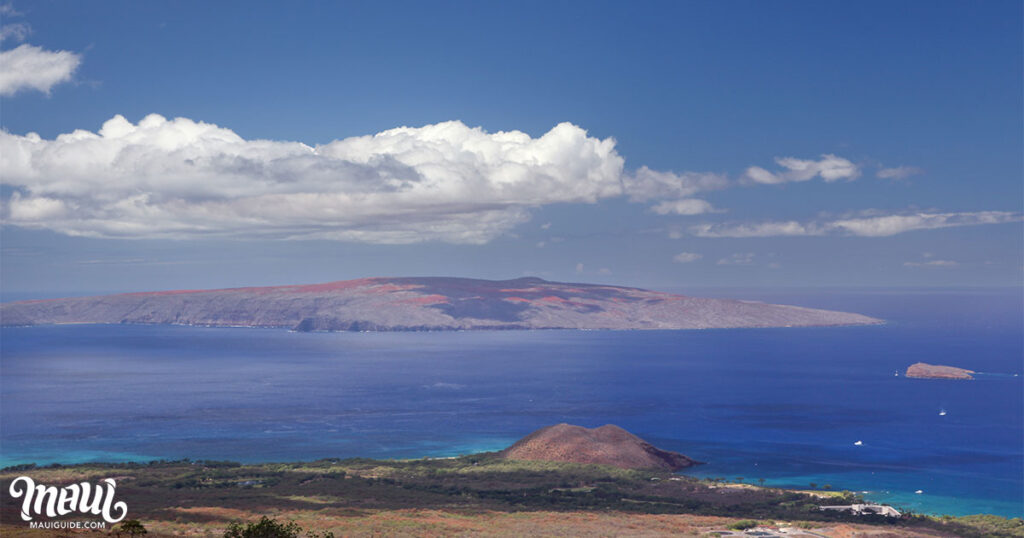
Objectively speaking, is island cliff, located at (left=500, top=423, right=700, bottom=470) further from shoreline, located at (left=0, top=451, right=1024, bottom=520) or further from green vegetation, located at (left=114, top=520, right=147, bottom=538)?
green vegetation, located at (left=114, top=520, right=147, bottom=538)

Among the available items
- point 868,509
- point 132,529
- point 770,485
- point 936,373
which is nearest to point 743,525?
point 868,509

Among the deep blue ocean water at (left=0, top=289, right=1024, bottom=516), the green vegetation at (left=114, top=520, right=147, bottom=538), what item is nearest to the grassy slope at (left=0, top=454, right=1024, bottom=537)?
the green vegetation at (left=114, top=520, right=147, bottom=538)

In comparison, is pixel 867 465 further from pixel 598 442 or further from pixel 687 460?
pixel 598 442

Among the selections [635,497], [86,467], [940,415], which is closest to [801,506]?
[635,497]

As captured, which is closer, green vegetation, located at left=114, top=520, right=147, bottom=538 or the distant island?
green vegetation, located at left=114, top=520, right=147, bottom=538

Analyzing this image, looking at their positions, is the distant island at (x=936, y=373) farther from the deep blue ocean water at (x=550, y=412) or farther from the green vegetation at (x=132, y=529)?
the green vegetation at (x=132, y=529)

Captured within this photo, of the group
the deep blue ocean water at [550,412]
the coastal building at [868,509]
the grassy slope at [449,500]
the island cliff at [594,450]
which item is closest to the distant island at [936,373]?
the deep blue ocean water at [550,412]

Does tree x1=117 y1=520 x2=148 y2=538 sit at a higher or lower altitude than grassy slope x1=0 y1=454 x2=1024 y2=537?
higher

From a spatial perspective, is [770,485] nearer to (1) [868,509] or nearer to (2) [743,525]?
(1) [868,509]
